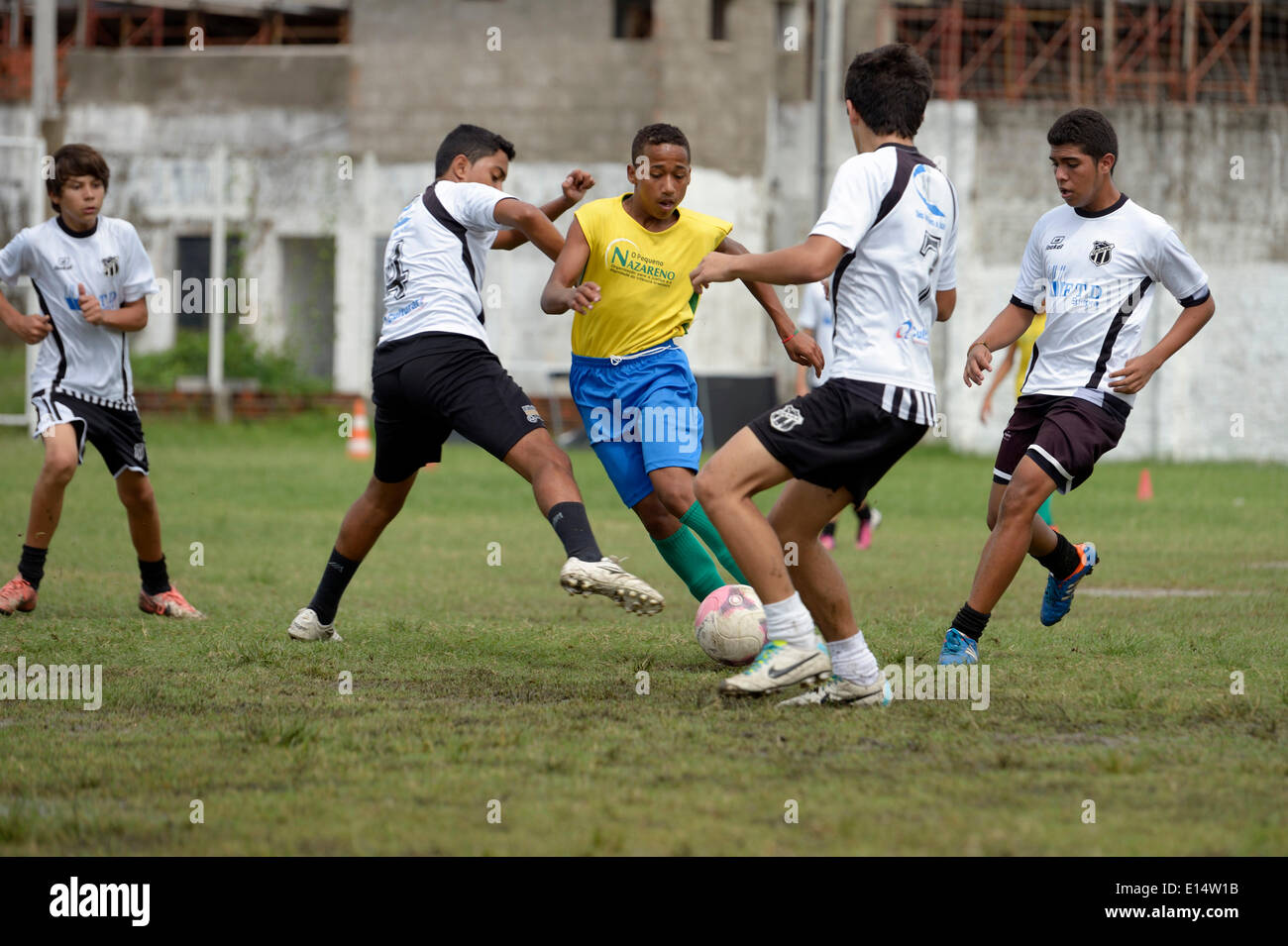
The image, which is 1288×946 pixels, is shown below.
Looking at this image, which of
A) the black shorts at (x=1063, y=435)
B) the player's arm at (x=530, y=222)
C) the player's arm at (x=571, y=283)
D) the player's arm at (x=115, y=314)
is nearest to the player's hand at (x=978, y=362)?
the black shorts at (x=1063, y=435)

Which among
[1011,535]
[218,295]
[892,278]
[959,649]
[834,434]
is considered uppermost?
[218,295]

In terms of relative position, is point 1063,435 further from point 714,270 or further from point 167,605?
point 167,605

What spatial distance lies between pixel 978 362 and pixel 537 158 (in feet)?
65.2

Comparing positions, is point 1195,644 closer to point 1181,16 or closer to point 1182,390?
point 1182,390

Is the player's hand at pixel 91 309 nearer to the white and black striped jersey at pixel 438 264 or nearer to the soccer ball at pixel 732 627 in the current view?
the white and black striped jersey at pixel 438 264

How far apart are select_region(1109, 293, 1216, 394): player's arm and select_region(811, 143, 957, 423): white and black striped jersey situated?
5.35 ft

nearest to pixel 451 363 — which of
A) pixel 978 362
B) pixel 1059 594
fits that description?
pixel 978 362

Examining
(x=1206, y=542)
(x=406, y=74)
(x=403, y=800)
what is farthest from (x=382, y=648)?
(x=406, y=74)

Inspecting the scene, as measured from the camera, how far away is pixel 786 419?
5.41m

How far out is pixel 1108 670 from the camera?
6.42 meters

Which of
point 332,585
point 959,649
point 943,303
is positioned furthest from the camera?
point 332,585

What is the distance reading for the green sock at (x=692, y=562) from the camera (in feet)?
22.4

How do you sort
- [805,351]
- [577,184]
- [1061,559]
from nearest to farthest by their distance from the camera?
[805,351] → [577,184] → [1061,559]

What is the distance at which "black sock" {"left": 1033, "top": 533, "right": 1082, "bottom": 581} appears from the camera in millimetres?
7422
